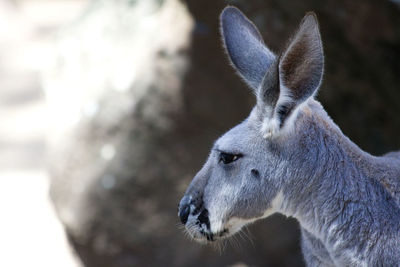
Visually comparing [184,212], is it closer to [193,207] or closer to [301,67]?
[193,207]

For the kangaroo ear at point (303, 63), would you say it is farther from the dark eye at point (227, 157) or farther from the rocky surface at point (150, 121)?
the rocky surface at point (150, 121)

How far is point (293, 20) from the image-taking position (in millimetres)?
4324

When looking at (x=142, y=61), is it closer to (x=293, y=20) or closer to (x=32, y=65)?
(x=293, y=20)

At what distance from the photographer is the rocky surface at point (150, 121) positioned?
457cm

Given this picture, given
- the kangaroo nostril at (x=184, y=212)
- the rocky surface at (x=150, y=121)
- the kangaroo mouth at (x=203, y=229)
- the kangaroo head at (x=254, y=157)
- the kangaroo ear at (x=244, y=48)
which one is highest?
the kangaroo ear at (x=244, y=48)

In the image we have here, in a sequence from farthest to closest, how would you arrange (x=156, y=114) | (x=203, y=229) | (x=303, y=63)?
(x=156, y=114) → (x=203, y=229) → (x=303, y=63)

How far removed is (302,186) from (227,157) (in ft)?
0.99

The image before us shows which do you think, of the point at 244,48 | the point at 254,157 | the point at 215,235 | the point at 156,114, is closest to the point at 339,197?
the point at 254,157

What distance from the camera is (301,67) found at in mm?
2605

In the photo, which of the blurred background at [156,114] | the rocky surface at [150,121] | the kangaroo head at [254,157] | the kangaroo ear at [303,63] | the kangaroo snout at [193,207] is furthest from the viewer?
the rocky surface at [150,121]

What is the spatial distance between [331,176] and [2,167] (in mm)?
4281

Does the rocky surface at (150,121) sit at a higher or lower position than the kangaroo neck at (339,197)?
lower

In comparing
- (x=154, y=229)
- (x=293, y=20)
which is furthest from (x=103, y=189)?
(x=293, y=20)

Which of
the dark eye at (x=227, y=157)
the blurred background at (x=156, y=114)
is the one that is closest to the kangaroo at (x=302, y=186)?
the dark eye at (x=227, y=157)
